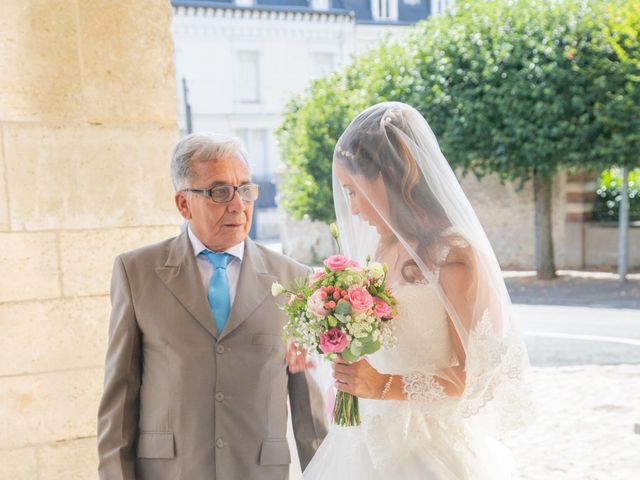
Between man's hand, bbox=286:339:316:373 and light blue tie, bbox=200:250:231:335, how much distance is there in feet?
0.69

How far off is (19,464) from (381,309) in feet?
5.93

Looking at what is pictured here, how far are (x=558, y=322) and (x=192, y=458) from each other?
27.8ft

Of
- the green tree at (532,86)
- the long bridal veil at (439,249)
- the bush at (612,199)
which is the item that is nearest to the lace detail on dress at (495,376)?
the long bridal veil at (439,249)

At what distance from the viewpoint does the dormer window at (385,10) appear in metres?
28.2

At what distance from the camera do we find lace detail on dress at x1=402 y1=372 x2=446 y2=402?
192cm

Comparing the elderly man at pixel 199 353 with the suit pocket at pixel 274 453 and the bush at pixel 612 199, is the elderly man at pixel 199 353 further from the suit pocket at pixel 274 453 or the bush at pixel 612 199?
the bush at pixel 612 199

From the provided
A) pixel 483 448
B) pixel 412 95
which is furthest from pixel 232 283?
pixel 412 95

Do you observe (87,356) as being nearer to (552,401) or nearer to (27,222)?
(27,222)

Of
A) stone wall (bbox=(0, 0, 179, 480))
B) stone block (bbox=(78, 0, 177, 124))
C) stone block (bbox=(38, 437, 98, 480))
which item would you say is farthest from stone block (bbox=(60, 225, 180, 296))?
stone block (bbox=(38, 437, 98, 480))

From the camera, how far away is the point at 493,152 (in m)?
13.7

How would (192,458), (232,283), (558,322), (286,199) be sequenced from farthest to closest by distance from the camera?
1. (286,199)
2. (558,322)
3. (232,283)
4. (192,458)

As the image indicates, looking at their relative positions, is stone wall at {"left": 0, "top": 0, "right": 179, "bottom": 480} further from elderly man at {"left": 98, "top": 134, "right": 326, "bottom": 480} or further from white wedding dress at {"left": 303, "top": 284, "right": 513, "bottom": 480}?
white wedding dress at {"left": 303, "top": 284, "right": 513, "bottom": 480}

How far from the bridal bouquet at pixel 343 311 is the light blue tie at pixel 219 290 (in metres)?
0.30

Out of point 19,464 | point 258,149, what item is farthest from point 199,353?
point 258,149
